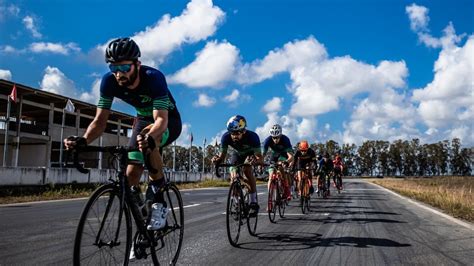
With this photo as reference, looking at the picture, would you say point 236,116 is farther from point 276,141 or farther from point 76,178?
point 76,178

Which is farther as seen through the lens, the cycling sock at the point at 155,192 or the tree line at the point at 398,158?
the tree line at the point at 398,158

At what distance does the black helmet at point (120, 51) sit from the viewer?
4.00 metres

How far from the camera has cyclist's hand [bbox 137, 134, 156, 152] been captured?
137 inches

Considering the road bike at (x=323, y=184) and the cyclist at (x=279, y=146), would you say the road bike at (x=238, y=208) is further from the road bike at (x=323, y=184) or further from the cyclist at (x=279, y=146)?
the road bike at (x=323, y=184)

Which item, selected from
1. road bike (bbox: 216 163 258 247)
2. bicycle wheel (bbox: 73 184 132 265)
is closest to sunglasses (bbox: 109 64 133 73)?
bicycle wheel (bbox: 73 184 132 265)

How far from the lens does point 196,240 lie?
6684 mm

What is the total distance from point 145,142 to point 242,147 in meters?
4.44

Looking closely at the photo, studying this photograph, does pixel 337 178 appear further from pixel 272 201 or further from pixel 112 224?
pixel 112 224

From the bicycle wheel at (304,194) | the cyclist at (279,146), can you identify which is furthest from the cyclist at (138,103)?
the bicycle wheel at (304,194)

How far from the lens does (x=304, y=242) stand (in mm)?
6652

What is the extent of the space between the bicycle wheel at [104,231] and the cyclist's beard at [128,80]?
3.44ft

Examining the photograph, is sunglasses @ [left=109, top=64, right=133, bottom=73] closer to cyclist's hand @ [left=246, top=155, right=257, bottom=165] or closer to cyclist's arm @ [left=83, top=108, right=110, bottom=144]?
cyclist's arm @ [left=83, top=108, right=110, bottom=144]

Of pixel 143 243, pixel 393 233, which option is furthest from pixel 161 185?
pixel 393 233

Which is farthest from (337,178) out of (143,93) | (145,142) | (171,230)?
(145,142)
